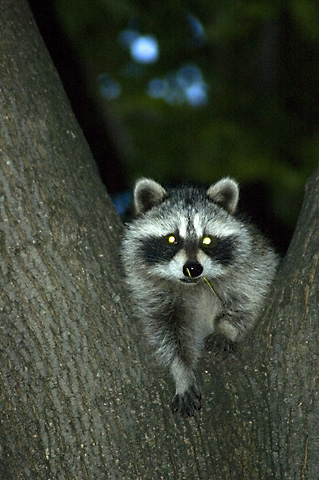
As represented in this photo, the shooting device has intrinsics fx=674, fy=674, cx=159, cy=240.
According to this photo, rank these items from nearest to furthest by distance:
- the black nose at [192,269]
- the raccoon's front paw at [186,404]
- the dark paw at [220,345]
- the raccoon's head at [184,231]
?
the raccoon's front paw at [186,404]
the dark paw at [220,345]
the black nose at [192,269]
the raccoon's head at [184,231]

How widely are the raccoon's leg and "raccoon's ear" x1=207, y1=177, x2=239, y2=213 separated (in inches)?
45.6

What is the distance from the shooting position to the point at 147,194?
4137 millimetres

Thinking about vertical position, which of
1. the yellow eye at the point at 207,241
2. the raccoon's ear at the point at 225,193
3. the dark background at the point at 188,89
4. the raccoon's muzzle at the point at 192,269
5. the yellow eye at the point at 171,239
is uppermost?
the raccoon's ear at the point at 225,193

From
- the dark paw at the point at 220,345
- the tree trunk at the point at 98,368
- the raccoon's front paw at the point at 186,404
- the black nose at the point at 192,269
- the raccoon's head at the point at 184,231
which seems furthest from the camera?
the raccoon's head at the point at 184,231

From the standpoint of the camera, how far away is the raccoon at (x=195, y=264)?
12.1 ft

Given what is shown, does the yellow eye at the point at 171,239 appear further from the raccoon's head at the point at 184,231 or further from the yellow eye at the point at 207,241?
the yellow eye at the point at 207,241

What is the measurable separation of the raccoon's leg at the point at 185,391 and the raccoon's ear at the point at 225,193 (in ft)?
3.80

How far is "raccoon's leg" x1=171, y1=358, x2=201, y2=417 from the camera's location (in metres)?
3.05

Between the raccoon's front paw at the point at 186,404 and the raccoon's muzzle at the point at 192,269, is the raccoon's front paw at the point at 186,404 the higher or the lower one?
the lower one

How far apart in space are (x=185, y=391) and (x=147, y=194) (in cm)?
142

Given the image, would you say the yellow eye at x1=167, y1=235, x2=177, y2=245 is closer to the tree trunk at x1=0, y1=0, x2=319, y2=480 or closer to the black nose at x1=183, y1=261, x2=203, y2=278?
the black nose at x1=183, y1=261, x2=203, y2=278

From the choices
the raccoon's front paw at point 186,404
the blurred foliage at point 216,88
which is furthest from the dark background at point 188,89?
the raccoon's front paw at point 186,404

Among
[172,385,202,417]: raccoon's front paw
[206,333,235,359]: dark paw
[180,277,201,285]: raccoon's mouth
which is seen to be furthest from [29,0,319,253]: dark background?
[172,385,202,417]: raccoon's front paw

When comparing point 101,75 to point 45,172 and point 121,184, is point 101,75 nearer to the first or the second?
point 121,184
